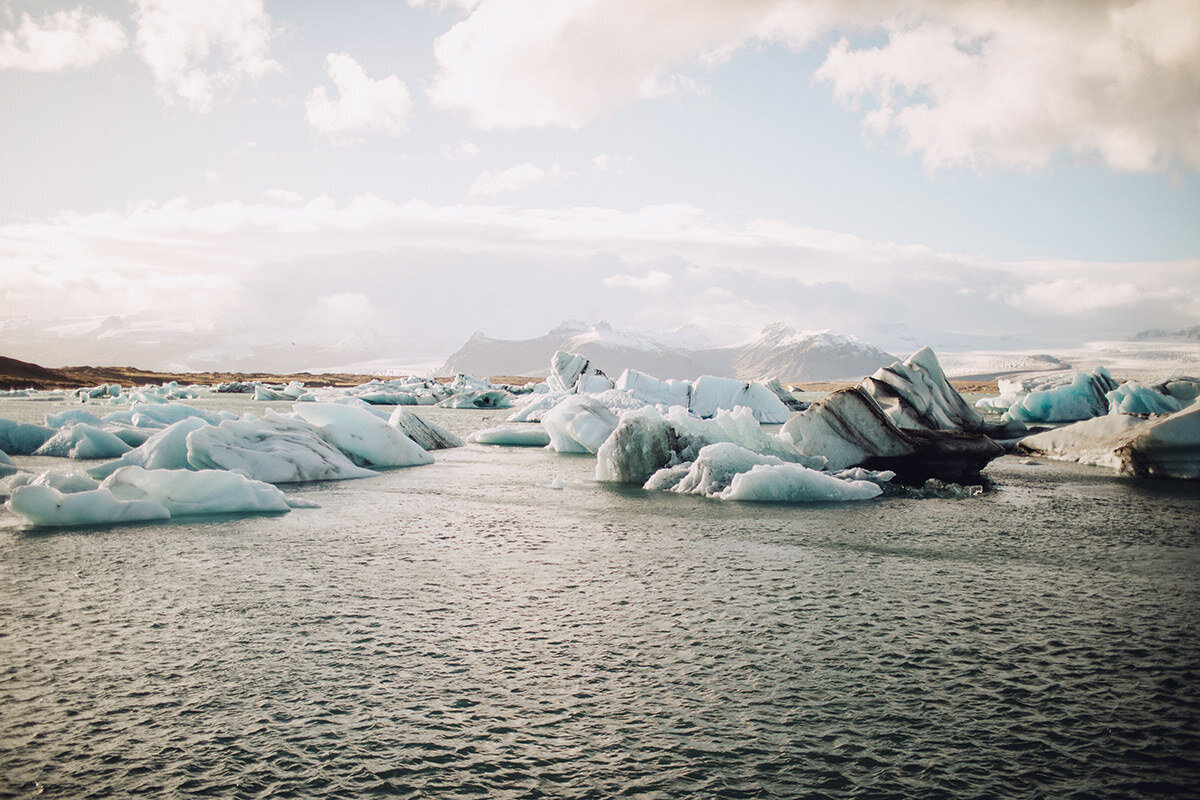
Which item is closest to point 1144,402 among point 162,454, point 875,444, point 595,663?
point 875,444

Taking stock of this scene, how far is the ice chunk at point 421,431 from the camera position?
1719 centimetres

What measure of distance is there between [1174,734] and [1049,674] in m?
0.72

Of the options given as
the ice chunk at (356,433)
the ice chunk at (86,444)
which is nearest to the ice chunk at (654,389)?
the ice chunk at (356,433)

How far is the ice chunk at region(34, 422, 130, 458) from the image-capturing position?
14344mm

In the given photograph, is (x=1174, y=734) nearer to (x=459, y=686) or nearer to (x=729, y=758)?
(x=729, y=758)

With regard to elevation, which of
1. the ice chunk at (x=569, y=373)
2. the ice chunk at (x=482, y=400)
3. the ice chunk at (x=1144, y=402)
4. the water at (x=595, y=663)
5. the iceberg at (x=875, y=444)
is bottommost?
the water at (x=595, y=663)

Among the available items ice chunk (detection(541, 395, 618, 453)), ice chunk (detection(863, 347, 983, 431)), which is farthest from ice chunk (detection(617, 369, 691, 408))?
ice chunk (detection(863, 347, 983, 431))

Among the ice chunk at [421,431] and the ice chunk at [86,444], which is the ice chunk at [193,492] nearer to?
the ice chunk at [86,444]

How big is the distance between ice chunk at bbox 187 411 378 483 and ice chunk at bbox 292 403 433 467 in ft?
2.14

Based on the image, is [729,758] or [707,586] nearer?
[729,758]

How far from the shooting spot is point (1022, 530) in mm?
8633

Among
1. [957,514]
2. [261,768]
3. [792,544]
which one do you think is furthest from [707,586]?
[957,514]

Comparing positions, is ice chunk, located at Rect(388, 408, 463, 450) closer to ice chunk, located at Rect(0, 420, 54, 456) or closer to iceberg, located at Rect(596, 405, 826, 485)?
iceberg, located at Rect(596, 405, 826, 485)

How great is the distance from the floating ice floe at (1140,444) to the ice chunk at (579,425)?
366 inches
